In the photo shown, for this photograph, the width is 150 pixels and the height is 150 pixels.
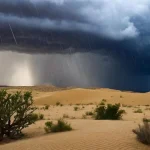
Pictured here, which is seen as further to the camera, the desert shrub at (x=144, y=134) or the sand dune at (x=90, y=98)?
the sand dune at (x=90, y=98)

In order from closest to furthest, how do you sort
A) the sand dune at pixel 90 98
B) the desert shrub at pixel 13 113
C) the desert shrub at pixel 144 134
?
the desert shrub at pixel 144 134 → the desert shrub at pixel 13 113 → the sand dune at pixel 90 98

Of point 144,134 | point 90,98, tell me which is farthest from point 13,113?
point 90,98

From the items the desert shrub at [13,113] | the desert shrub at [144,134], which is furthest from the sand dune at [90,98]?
the desert shrub at [144,134]

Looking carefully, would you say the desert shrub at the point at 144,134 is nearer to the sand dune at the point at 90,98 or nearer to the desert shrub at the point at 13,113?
the desert shrub at the point at 13,113

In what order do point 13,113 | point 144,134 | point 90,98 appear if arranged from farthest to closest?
point 90,98 < point 13,113 < point 144,134

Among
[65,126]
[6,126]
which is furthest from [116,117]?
[6,126]

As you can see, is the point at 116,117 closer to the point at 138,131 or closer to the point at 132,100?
the point at 138,131

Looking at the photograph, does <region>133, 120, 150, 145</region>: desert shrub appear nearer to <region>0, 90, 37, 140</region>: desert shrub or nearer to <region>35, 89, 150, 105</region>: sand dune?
<region>0, 90, 37, 140</region>: desert shrub

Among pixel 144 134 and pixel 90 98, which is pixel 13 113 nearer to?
pixel 144 134

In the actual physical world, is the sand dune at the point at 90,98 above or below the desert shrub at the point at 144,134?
above

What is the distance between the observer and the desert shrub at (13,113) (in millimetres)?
18281

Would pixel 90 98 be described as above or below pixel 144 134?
above

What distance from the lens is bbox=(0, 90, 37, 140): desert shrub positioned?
18281mm

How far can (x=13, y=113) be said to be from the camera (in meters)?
18.8
